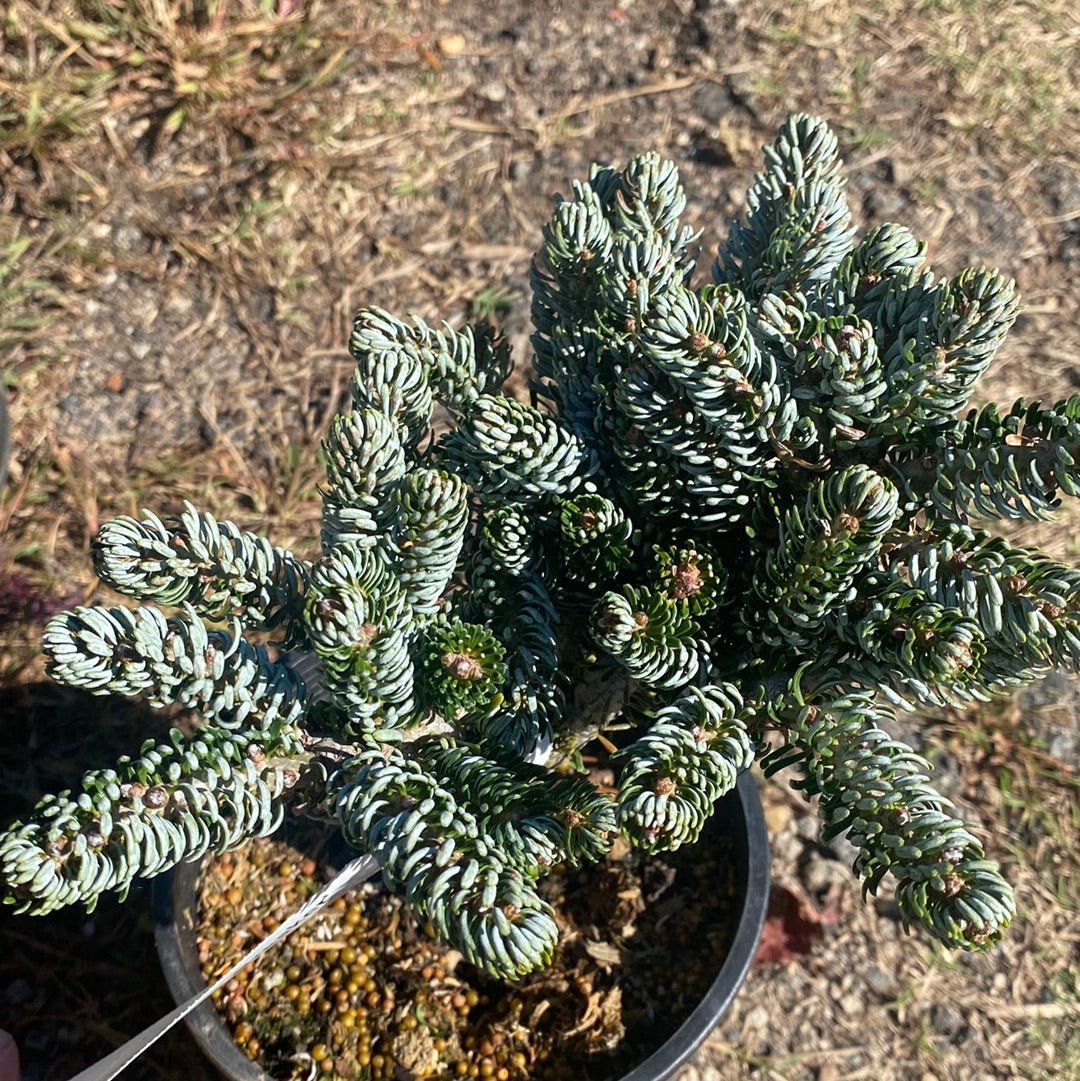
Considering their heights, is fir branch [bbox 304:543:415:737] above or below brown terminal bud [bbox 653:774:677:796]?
above

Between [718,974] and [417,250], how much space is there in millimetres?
2014

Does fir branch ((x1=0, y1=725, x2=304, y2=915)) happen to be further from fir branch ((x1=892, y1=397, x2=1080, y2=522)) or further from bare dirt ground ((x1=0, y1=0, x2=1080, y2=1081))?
bare dirt ground ((x1=0, y1=0, x2=1080, y2=1081))

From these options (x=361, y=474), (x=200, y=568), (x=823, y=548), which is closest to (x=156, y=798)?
(x=200, y=568)

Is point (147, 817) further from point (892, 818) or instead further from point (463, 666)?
point (892, 818)

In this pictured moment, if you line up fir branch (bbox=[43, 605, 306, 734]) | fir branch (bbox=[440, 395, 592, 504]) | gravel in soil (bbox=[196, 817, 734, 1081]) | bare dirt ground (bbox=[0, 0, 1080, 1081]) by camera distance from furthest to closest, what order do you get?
bare dirt ground (bbox=[0, 0, 1080, 1081]), gravel in soil (bbox=[196, 817, 734, 1081]), fir branch (bbox=[440, 395, 592, 504]), fir branch (bbox=[43, 605, 306, 734])

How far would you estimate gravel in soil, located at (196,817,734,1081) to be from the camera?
64.7 inches

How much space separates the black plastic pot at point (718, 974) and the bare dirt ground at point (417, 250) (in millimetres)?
477

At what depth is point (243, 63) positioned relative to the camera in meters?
3.02

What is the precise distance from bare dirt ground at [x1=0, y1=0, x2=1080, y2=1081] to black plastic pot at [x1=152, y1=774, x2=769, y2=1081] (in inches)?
18.8

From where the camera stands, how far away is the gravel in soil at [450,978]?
1.64m

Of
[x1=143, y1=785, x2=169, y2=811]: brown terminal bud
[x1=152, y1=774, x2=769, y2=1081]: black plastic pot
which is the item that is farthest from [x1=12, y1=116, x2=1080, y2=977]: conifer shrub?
[x1=152, y1=774, x2=769, y2=1081]: black plastic pot

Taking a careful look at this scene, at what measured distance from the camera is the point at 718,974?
165 cm

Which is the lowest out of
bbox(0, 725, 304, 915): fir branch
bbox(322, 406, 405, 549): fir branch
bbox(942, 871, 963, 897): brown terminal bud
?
bbox(942, 871, 963, 897): brown terminal bud

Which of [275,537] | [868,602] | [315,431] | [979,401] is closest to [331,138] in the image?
[315,431]
